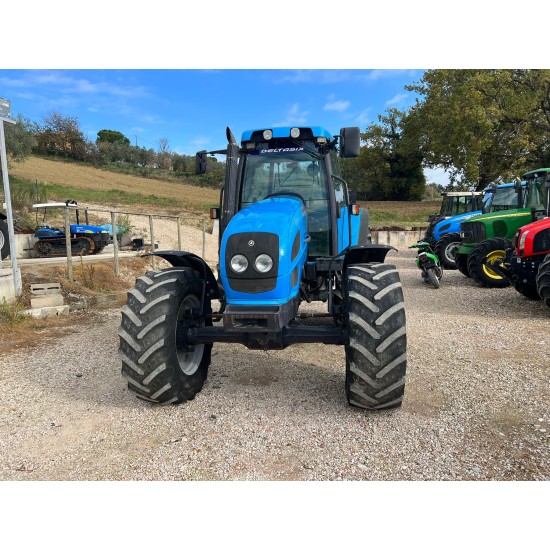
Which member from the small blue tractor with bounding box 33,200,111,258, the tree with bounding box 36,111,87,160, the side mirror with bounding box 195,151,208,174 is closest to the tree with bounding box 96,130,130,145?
the tree with bounding box 36,111,87,160

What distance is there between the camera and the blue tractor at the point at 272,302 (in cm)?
347

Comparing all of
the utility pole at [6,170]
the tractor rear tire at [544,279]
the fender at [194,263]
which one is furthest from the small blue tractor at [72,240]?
the tractor rear tire at [544,279]

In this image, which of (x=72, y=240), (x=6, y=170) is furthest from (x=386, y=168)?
(x=6, y=170)

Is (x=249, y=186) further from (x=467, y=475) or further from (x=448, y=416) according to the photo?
(x=467, y=475)

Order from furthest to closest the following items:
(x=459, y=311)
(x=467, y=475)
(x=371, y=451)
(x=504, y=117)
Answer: (x=504, y=117) < (x=459, y=311) < (x=371, y=451) < (x=467, y=475)

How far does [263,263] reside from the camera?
351cm

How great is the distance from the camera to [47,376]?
4.79m

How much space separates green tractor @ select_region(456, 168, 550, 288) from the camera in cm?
961

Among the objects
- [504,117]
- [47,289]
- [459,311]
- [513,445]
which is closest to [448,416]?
[513,445]

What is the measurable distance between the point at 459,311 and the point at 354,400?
482 cm

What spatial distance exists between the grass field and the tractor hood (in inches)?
696

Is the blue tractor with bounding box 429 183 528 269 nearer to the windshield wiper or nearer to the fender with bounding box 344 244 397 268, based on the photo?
the windshield wiper

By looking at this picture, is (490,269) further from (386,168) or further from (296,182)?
(386,168)

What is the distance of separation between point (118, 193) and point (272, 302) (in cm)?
2860
